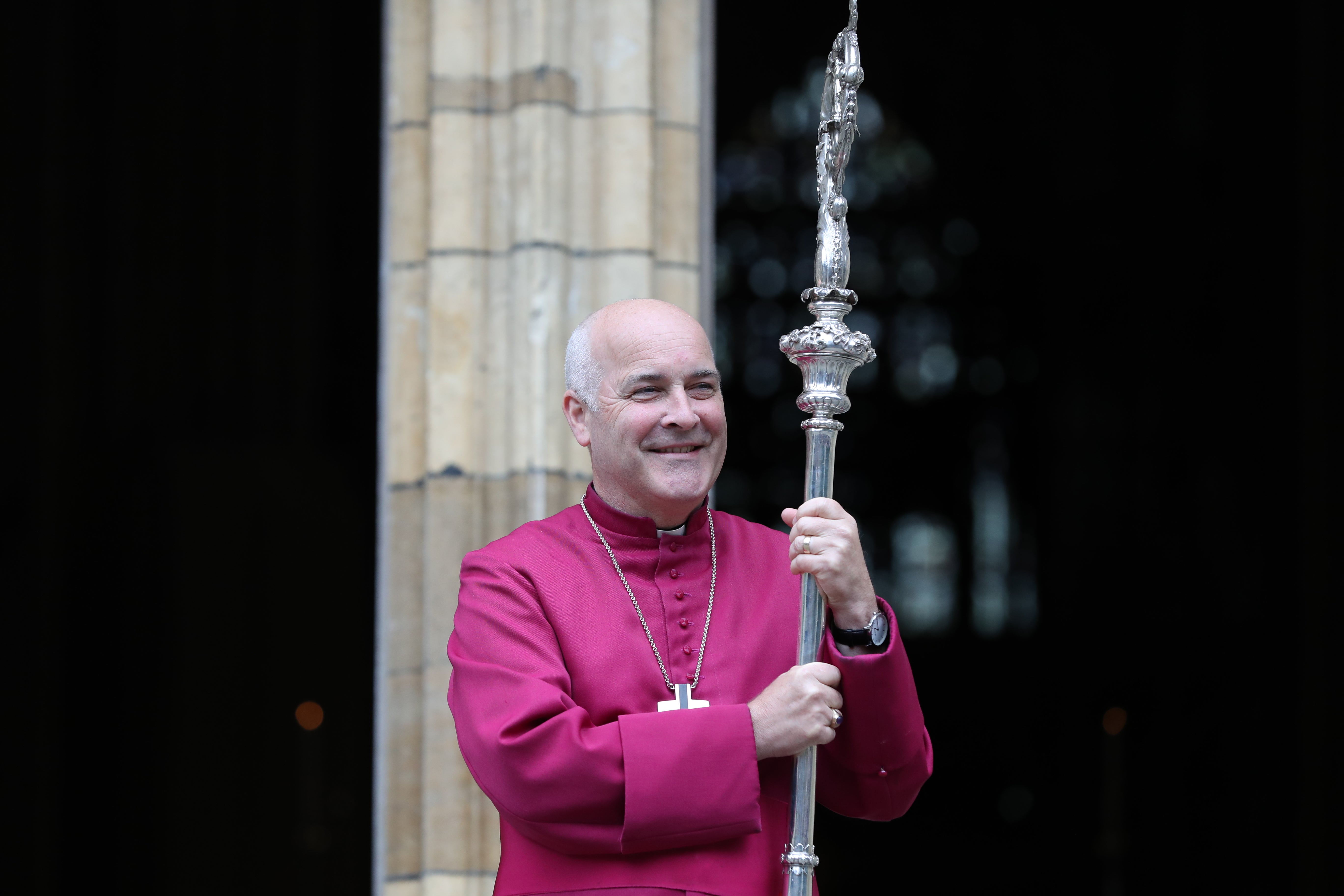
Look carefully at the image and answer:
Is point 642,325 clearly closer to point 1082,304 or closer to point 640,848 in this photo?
point 640,848

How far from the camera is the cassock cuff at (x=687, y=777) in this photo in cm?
192

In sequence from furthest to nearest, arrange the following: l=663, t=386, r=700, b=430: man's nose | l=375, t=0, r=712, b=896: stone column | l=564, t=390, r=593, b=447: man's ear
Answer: l=375, t=0, r=712, b=896: stone column
l=564, t=390, r=593, b=447: man's ear
l=663, t=386, r=700, b=430: man's nose

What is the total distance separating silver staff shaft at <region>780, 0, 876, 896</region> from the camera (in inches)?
80.8

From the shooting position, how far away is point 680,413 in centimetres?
214

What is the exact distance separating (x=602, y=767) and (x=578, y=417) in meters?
0.63


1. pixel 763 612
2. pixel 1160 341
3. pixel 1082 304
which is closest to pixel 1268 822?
pixel 1160 341

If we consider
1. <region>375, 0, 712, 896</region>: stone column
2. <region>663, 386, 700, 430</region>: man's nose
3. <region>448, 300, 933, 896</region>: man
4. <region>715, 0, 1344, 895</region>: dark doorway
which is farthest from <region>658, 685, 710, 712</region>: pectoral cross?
<region>715, 0, 1344, 895</region>: dark doorway

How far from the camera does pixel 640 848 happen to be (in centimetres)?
196

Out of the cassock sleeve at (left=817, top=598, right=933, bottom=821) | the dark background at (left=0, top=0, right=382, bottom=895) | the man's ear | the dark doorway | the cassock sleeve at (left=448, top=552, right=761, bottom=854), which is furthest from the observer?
the dark doorway

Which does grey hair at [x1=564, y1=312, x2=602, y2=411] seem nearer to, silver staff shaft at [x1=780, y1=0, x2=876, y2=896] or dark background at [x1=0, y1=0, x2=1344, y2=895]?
silver staff shaft at [x1=780, y1=0, x2=876, y2=896]

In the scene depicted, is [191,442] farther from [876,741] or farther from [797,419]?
[876,741]

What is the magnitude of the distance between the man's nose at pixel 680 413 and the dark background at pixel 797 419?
513 cm

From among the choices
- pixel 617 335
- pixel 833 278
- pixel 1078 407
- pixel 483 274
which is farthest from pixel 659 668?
pixel 1078 407

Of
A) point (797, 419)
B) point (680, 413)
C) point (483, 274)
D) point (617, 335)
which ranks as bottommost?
point (680, 413)
